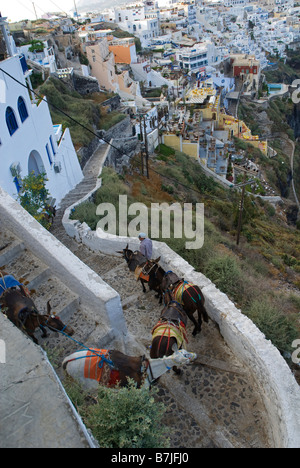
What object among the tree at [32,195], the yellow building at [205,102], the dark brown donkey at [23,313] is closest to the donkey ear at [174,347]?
the dark brown donkey at [23,313]

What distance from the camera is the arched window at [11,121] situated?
10410 mm

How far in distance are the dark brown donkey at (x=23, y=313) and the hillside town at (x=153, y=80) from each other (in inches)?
209

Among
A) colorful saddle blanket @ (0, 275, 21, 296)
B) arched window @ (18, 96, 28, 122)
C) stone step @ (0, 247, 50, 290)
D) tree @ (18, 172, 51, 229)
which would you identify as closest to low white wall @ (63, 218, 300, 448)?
stone step @ (0, 247, 50, 290)

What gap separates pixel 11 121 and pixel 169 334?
887cm

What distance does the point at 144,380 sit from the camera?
4.38 meters

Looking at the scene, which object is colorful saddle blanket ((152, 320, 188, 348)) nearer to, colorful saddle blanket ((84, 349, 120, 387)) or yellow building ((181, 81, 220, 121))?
colorful saddle blanket ((84, 349, 120, 387))

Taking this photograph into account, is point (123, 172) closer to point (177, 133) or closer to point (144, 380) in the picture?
point (177, 133)

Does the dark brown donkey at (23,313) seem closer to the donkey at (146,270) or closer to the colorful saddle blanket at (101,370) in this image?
the colorful saddle blanket at (101,370)

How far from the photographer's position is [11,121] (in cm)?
1069

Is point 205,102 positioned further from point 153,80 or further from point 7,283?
point 7,283

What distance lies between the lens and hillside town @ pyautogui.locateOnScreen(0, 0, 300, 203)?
12461 mm

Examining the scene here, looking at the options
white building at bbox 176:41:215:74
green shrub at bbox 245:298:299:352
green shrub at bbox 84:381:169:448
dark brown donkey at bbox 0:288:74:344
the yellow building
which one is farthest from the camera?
white building at bbox 176:41:215:74

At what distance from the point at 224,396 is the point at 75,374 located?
225 cm

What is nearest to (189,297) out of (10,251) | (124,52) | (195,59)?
(10,251)
